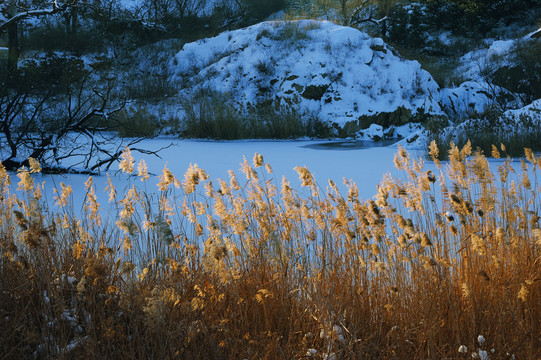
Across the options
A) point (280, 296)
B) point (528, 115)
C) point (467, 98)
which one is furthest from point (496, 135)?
point (280, 296)

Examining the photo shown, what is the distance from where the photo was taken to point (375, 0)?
21.2 m

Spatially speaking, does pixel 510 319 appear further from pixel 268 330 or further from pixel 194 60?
pixel 194 60

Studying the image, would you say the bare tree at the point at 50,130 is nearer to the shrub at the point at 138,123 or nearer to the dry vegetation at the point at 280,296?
the shrub at the point at 138,123

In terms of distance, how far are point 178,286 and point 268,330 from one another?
35 centimetres

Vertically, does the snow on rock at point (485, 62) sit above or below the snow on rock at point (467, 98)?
above

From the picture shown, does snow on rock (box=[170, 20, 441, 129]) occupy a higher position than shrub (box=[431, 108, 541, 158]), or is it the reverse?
snow on rock (box=[170, 20, 441, 129])

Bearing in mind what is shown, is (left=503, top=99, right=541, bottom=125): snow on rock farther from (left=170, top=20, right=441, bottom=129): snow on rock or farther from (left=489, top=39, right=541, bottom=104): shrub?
(left=489, top=39, right=541, bottom=104): shrub

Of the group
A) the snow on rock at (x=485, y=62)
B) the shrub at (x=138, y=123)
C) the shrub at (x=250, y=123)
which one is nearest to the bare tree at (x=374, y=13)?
the snow on rock at (x=485, y=62)

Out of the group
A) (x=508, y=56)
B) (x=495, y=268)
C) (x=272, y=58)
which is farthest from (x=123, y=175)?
(x=508, y=56)

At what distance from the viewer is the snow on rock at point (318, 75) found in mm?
11883

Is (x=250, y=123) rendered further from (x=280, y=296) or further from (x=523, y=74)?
(x=280, y=296)

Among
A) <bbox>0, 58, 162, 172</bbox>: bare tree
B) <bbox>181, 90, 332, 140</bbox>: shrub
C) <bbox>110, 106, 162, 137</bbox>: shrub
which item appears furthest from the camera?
<bbox>110, 106, 162, 137</bbox>: shrub

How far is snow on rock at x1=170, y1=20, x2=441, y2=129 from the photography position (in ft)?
39.0

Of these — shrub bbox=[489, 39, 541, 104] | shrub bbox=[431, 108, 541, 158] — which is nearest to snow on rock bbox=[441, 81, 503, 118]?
shrub bbox=[489, 39, 541, 104]
